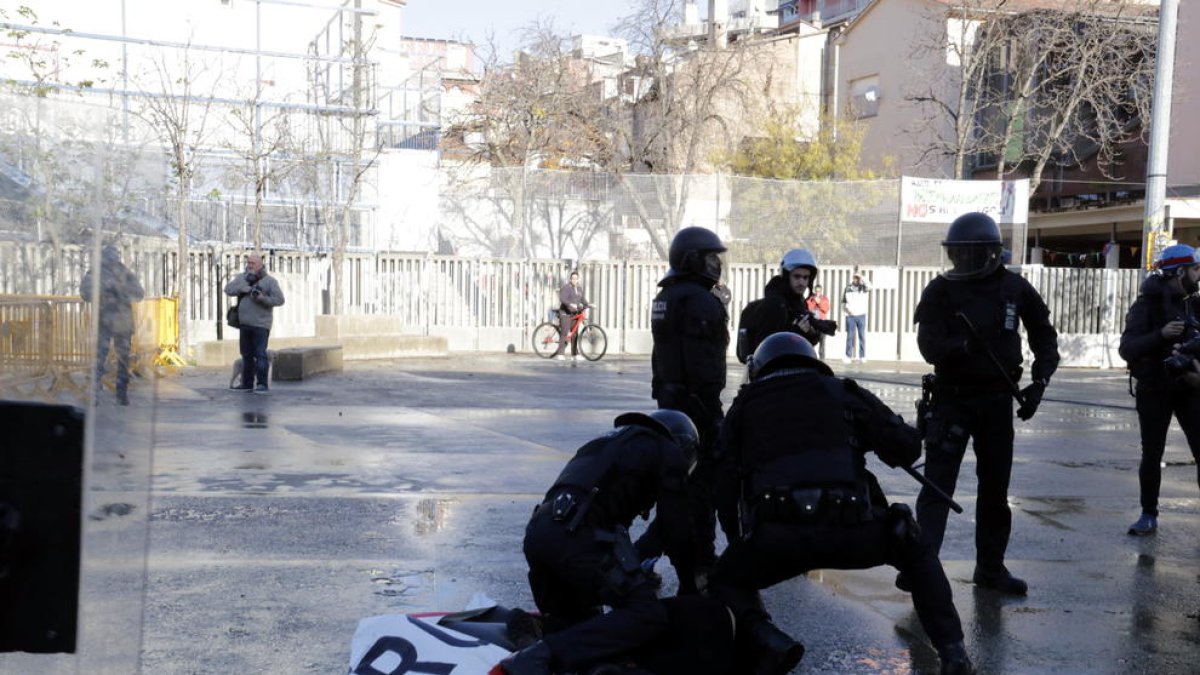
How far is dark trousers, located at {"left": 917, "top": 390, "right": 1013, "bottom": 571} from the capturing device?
577 cm

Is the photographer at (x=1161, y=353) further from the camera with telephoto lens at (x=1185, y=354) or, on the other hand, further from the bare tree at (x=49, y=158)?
the bare tree at (x=49, y=158)

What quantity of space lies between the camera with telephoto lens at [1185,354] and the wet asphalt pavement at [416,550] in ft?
3.48

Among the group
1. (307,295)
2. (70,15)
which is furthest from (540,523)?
(70,15)

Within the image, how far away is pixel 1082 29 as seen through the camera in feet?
96.8

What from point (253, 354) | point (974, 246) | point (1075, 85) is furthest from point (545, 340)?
A: point (974, 246)

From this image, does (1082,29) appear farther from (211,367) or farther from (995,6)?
(211,367)

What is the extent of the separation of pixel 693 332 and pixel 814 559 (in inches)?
99.9

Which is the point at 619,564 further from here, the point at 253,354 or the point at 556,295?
the point at 556,295

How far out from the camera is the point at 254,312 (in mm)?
13945

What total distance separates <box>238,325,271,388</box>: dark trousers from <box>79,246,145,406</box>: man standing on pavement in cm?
1239

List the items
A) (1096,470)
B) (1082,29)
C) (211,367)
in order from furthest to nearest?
1. (1082,29)
2. (211,367)
3. (1096,470)

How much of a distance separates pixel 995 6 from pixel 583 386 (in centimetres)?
1990

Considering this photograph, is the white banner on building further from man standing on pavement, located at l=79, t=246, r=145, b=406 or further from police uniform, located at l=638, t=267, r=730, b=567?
man standing on pavement, located at l=79, t=246, r=145, b=406

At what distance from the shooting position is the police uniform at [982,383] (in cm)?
575
